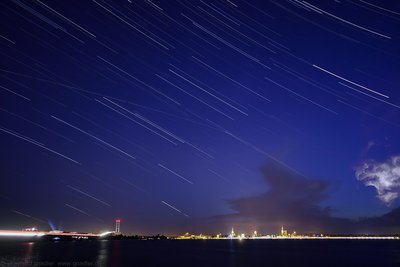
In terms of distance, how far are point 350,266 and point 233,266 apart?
21.6 metres

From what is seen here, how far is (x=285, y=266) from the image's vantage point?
6494 cm

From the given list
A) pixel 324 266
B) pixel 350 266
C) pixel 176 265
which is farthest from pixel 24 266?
pixel 350 266

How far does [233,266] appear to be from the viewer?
65000mm

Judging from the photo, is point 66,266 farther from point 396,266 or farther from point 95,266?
point 396,266

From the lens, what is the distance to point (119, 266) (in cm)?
6419

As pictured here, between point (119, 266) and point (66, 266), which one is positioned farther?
point (119, 266)

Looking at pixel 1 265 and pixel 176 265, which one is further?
pixel 176 265

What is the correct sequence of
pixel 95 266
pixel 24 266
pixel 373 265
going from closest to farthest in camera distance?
pixel 24 266
pixel 95 266
pixel 373 265

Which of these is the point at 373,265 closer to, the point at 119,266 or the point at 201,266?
the point at 201,266

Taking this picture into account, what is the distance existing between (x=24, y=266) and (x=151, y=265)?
21273 mm

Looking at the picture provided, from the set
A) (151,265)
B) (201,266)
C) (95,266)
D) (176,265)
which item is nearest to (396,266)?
(201,266)

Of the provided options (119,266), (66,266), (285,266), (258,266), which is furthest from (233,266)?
(66,266)

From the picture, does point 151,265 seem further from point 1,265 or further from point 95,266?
Answer: point 1,265

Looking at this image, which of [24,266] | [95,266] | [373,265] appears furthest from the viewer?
[373,265]
